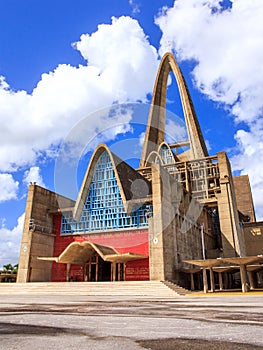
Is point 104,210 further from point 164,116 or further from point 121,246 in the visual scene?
point 164,116

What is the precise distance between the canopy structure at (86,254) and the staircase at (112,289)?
296cm

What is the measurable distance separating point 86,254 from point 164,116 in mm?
41542

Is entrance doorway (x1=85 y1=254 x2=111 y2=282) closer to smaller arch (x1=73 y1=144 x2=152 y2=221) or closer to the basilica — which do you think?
the basilica

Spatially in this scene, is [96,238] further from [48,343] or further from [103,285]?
[48,343]

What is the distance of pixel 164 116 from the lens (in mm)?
63688

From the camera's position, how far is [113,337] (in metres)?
4.34

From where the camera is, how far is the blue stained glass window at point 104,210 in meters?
28.9

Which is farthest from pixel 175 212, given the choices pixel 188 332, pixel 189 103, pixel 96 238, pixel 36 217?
pixel 189 103

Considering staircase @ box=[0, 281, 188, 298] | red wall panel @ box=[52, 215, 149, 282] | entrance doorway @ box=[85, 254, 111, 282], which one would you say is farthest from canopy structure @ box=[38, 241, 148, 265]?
staircase @ box=[0, 281, 188, 298]

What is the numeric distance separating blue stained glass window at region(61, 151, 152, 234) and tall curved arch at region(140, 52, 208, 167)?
68.8 feet

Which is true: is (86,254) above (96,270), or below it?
above

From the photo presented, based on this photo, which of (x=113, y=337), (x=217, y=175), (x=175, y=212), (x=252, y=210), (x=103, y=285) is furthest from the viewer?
(x=252, y=210)

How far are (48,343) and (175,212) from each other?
81.2ft

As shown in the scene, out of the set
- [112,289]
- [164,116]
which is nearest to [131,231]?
[112,289]
